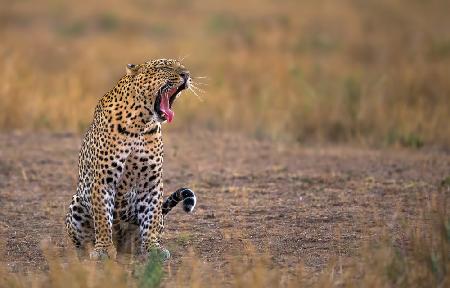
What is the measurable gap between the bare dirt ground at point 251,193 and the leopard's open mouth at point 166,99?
3.42ft

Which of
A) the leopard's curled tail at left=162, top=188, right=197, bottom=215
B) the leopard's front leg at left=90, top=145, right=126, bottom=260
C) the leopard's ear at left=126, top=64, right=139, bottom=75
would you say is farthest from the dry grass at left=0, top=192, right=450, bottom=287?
the leopard's ear at left=126, top=64, right=139, bottom=75

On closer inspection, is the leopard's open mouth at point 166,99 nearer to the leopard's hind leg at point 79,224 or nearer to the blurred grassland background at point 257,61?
the leopard's hind leg at point 79,224

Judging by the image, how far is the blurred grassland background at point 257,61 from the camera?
Answer: 14938 millimetres

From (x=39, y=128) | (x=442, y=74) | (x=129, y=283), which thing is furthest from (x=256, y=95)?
(x=129, y=283)

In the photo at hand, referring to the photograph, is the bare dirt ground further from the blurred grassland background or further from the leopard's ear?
the leopard's ear

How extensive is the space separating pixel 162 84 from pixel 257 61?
10977 millimetres

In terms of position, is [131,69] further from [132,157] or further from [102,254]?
[102,254]

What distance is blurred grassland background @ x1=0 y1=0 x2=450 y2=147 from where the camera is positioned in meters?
14.9

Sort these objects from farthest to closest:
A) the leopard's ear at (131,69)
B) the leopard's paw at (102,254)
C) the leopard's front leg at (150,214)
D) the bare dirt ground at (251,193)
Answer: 1. the bare dirt ground at (251,193)
2. the leopard's ear at (131,69)
3. the leopard's front leg at (150,214)
4. the leopard's paw at (102,254)

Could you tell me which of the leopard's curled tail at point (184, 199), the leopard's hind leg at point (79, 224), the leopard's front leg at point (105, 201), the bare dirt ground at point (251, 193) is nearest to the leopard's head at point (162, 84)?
the leopard's front leg at point (105, 201)

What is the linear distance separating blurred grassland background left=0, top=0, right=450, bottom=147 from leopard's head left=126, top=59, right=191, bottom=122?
6.07 meters

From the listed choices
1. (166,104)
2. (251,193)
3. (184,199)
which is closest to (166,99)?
(166,104)

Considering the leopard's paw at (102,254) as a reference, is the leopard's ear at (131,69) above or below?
above

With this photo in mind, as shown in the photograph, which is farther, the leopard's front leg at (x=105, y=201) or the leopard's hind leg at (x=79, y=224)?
the leopard's hind leg at (x=79, y=224)
